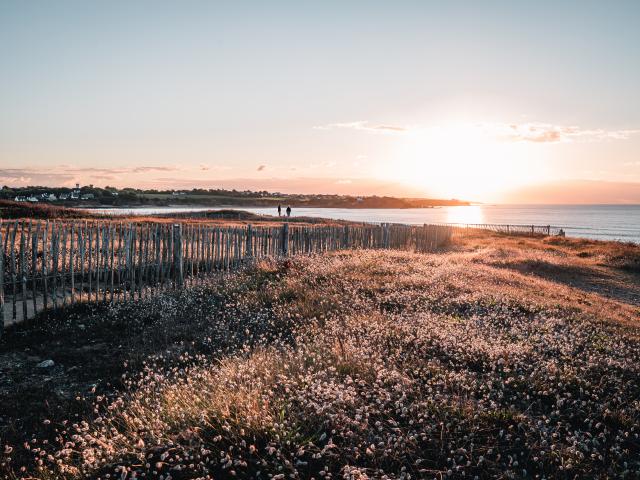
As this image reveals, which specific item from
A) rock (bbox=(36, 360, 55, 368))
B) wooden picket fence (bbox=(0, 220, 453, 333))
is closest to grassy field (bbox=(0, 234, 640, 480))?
rock (bbox=(36, 360, 55, 368))

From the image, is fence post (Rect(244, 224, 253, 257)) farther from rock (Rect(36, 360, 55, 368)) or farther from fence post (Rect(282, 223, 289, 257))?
rock (Rect(36, 360, 55, 368))

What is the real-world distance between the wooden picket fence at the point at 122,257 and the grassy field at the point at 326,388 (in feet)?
3.27

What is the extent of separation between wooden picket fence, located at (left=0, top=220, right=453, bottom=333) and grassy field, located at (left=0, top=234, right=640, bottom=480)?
996 millimetres

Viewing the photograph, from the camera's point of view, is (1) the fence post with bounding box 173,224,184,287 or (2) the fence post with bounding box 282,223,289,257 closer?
(1) the fence post with bounding box 173,224,184,287

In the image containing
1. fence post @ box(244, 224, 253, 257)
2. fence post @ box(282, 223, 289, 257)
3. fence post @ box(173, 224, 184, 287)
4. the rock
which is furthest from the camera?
fence post @ box(282, 223, 289, 257)

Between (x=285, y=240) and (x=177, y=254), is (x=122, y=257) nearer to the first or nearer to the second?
(x=177, y=254)

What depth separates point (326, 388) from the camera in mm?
4699

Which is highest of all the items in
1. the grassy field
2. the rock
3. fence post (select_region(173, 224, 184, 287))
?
fence post (select_region(173, 224, 184, 287))

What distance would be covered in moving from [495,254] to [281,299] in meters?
17.8

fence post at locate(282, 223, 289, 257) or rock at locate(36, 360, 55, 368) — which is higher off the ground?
fence post at locate(282, 223, 289, 257)

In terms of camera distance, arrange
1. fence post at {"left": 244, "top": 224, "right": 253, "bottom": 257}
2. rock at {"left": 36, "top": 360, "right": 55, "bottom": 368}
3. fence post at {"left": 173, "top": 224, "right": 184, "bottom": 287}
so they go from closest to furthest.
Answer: rock at {"left": 36, "top": 360, "right": 55, "bottom": 368}
fence post at {"left": 173, "top": 224, "right": 184, "bottom": 287}
fence post at {"left": 244, "top": 224, "right": 253, "bottom": 257}

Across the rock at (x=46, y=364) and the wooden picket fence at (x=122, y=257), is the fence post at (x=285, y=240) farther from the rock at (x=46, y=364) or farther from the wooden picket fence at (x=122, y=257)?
the rock at (x=46, y=364)

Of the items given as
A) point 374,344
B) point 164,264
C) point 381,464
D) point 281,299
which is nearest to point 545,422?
point 381,464

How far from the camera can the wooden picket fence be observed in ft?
32.4
